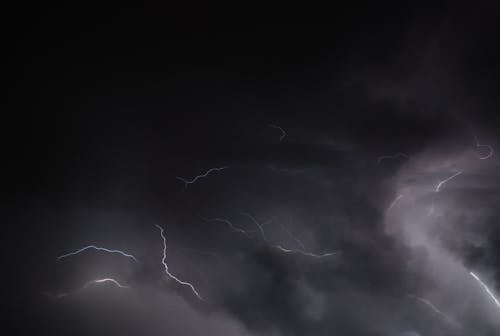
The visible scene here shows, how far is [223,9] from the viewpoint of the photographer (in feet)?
25.5

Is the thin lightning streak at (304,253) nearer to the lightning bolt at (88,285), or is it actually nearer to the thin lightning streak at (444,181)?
the thin lightning streak at (444,181)

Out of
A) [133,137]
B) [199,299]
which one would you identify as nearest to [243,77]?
[133,137]

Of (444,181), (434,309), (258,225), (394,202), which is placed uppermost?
(444,181)

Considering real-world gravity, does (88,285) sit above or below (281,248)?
below

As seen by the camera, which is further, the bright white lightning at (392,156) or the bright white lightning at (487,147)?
the bright white lightning at (392,156)

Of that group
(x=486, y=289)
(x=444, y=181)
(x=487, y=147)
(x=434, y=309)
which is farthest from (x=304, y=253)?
(x=487, y=147)

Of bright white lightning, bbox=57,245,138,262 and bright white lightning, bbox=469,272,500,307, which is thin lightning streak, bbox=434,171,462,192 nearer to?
bright white lightning, bbox=469,272,500,307

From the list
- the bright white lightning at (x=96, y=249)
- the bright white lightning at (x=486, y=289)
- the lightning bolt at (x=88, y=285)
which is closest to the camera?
the lightning bolt at (x=88, y=285)

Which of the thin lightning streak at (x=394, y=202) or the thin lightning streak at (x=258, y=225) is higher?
the thin lightning streak at (x=394, y=202)

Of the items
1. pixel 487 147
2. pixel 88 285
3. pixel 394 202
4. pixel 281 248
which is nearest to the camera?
pixel 487 147

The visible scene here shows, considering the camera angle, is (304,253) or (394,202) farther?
(304,253)

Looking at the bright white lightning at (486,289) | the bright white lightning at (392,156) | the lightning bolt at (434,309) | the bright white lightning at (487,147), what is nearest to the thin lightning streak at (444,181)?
the bright white lightning at (487,147)

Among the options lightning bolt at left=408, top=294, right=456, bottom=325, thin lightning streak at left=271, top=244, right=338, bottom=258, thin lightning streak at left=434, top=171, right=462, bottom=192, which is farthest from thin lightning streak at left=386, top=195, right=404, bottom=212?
lightning bolt at left=408, top=294, right=456, bottom=325

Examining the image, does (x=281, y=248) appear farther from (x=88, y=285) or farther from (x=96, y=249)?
(x=88, y=285)
